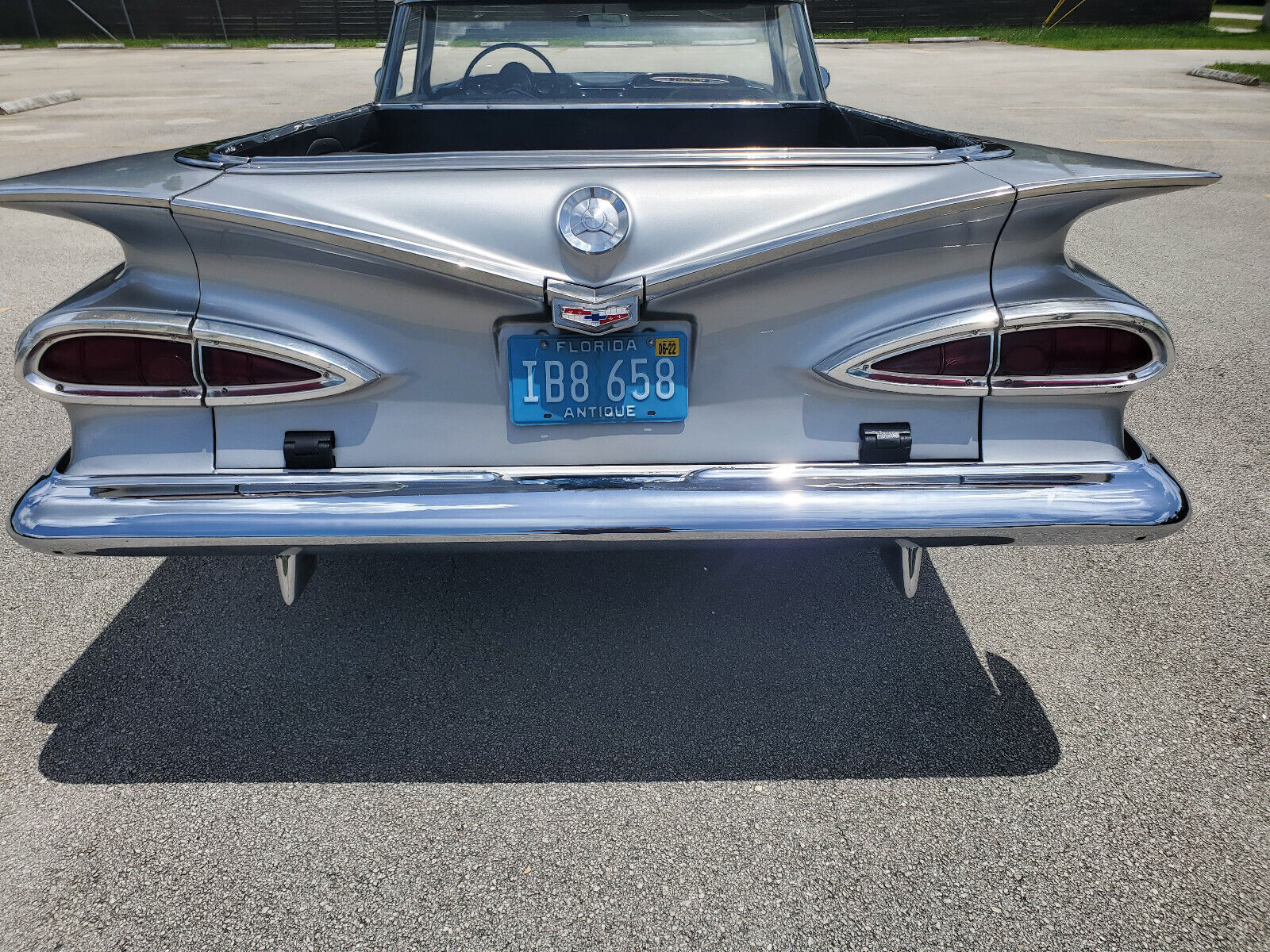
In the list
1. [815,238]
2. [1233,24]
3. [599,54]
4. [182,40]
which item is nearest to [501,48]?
[599,54]

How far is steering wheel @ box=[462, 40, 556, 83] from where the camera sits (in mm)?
3906

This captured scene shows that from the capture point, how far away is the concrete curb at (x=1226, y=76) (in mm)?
15523

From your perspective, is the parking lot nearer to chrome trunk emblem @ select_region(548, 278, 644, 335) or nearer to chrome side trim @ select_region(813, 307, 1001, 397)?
chrome side trim @ select_region(813, 307, 1001, 397)

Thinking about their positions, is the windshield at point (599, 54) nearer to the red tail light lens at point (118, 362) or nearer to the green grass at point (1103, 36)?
the red tail light lens at point (118, 362)

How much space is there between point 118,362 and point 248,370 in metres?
0.27

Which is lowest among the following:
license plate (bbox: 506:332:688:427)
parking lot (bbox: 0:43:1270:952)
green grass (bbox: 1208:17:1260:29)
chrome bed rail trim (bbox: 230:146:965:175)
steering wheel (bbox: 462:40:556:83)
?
parking lot (bbox: 0:43:1270:952)

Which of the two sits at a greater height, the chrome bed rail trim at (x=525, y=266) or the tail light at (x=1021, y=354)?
the chrome bed rail trim at (x=525, y=266)

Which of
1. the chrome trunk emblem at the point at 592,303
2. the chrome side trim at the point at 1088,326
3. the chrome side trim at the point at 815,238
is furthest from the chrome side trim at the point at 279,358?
the chrome side trim at the point at 1088,326

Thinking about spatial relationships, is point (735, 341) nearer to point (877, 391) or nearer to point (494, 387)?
point (877, 391)

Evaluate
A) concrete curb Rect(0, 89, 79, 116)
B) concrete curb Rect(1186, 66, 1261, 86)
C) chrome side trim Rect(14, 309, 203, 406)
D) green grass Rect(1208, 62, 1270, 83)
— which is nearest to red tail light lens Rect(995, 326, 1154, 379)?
chrome side trim Rect(14, 309, 203, 406)

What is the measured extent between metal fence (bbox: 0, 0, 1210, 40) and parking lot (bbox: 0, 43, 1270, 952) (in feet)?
91.0

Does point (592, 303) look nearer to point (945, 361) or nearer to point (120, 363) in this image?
point (945, 361)

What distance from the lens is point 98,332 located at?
198cm

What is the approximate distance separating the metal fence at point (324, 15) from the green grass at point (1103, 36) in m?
Result: 0.50
